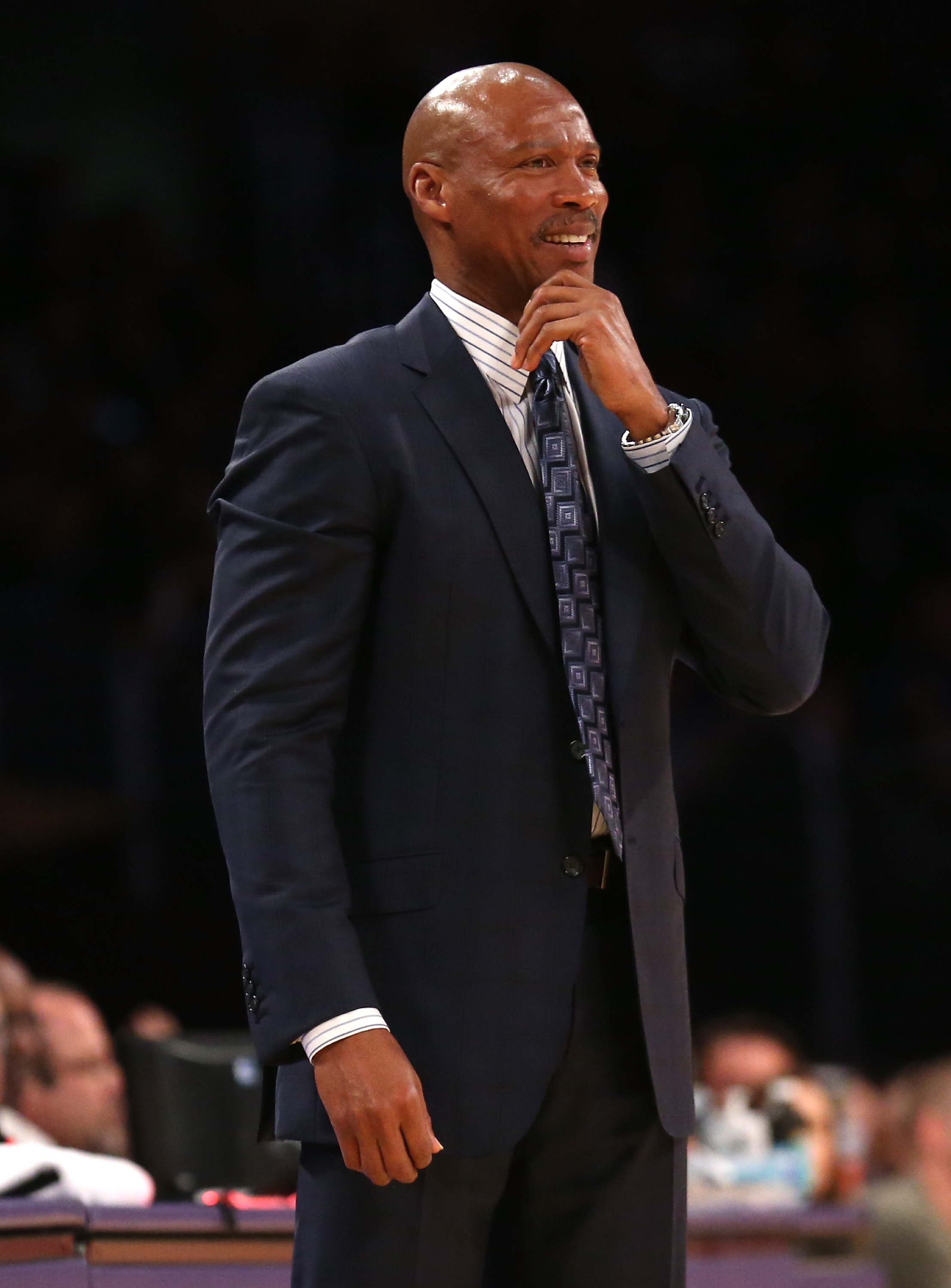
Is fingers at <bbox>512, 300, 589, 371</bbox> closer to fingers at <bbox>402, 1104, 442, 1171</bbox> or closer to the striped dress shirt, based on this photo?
the striped dress shirt

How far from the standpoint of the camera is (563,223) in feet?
6.16

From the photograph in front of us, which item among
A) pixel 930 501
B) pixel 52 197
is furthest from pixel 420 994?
pixel 52 197

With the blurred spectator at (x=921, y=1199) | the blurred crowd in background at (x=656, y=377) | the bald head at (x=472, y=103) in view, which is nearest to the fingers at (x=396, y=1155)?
the bald head at (x=472, y=103)

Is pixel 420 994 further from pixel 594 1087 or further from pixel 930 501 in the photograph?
pixel 930 501

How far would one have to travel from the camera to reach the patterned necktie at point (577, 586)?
179cm

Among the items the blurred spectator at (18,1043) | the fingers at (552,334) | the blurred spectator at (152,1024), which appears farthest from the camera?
the blurred spectator at (152,1024)

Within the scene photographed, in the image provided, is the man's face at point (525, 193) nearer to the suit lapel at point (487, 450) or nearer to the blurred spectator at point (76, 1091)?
the suit lapel at point (487, 450)

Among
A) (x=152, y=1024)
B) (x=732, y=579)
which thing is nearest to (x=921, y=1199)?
(x=152, y=1024)

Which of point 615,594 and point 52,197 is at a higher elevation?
point 52,197

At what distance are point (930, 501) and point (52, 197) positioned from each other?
392 centimetres

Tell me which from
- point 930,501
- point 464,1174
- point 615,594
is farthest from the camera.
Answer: point 930,501

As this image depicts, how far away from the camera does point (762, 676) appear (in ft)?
6.15

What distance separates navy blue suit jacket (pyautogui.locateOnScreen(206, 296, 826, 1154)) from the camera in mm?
1693

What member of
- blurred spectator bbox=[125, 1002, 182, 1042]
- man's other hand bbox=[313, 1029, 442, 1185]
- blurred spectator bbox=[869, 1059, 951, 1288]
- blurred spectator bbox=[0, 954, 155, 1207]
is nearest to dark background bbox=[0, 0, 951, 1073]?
blurred spectator bbox=[125, 1002, 182, 1042]
